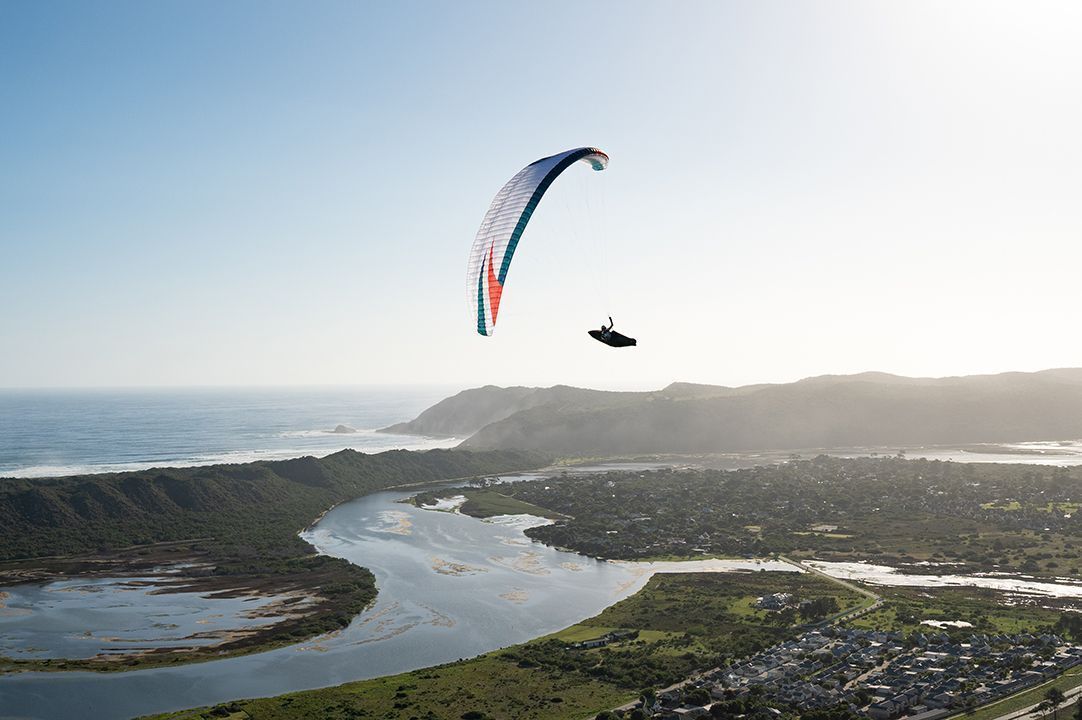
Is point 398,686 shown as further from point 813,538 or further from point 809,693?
point 813,538

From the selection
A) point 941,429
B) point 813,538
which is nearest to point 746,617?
point 813,538

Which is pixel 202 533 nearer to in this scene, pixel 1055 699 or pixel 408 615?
pixel 408 615

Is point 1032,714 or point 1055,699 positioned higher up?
point 1055,699

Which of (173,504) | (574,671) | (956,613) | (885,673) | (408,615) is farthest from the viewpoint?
(173,504)

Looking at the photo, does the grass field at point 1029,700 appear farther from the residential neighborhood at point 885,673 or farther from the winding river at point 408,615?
the winding river at point 408,615

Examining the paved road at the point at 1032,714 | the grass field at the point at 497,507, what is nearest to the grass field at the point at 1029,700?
the paved road at the point at 1032,714

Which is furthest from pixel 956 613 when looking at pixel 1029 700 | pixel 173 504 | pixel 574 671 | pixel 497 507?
pixel 173 504
